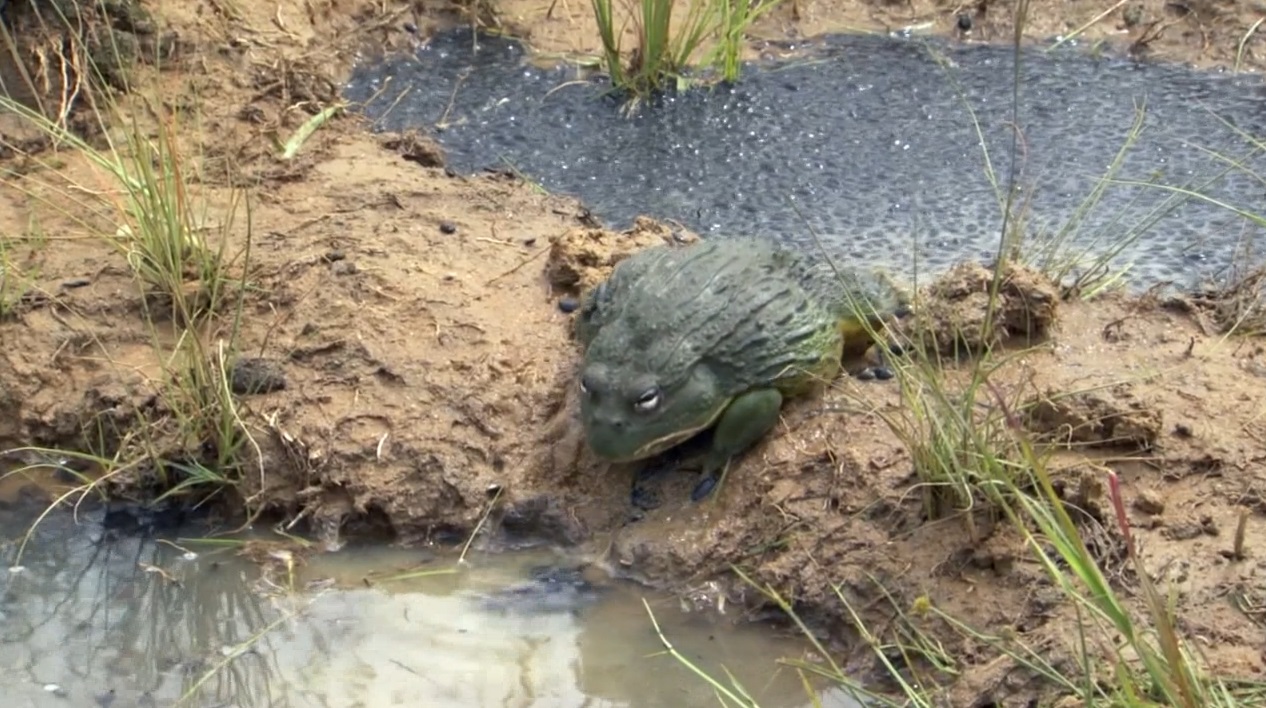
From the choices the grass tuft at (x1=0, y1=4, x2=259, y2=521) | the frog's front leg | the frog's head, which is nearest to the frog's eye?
the frog's head

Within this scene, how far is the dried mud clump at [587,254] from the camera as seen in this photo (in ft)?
15.8

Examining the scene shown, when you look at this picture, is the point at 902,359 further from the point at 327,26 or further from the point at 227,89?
the point at 327,26

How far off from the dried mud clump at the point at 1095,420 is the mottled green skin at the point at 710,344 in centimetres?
54

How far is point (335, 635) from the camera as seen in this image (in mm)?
4031

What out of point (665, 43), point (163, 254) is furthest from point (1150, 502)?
point (665, 43)

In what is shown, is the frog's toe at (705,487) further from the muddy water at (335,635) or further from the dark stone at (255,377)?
the dark stone at (255,377)

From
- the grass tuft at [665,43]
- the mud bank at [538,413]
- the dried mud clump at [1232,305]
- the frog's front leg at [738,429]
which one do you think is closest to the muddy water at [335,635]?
the mud bank at [538,413]

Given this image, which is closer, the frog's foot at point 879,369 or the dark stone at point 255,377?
the frog's foot at point 879,369

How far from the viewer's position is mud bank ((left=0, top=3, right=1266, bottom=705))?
12.6ft

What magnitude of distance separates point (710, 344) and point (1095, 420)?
1002mm

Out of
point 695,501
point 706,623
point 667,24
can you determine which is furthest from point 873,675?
point 667,24

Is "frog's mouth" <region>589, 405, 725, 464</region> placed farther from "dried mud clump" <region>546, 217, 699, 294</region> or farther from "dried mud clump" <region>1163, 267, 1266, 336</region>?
"dried mud clump" <region>1163, 267, 1266, 336</region>

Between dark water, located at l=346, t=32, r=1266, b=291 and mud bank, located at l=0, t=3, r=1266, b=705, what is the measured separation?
47cm

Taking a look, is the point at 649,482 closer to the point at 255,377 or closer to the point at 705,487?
the point at 705,487
